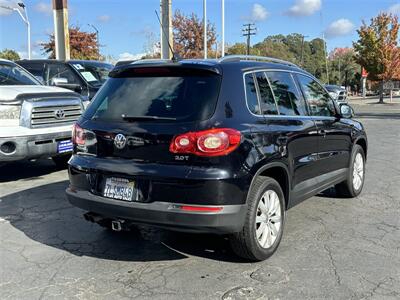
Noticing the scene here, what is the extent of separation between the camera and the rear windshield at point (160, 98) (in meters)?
3.94

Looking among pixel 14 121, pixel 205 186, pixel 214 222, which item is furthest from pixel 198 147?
pixel 14 121

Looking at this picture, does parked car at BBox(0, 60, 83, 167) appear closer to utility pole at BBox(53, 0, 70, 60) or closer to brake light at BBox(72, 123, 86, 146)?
brake light at BBox(72, 123, 86, 146)

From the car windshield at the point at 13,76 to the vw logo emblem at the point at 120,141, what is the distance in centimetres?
477

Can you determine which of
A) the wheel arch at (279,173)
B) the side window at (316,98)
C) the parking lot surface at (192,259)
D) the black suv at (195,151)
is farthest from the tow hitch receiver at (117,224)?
the side window at (316,98)

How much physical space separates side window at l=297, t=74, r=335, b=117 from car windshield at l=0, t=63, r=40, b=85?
16.7 ft

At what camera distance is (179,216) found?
12.3 feet

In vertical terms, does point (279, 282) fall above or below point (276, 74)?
below

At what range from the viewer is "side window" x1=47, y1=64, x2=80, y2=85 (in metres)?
10.5

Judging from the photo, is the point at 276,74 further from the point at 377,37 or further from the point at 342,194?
the point at 377,37

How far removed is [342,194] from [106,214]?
3666mm

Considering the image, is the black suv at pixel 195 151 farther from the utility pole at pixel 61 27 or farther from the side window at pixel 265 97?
the utility pole at pixel 61 27

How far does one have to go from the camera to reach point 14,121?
701cm

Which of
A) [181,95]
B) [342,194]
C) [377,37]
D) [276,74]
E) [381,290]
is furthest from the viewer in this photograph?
[377,37]

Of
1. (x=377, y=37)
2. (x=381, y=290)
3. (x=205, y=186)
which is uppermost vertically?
(x=377, y=37)
